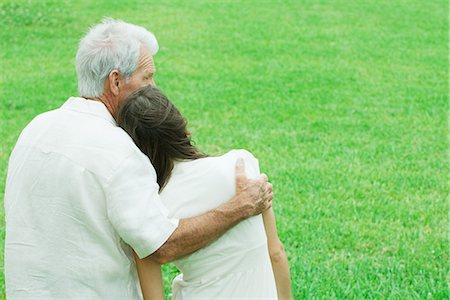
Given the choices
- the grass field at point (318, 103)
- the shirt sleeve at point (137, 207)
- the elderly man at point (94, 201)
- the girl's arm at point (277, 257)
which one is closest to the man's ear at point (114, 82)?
the elderly man at point (94, 201)

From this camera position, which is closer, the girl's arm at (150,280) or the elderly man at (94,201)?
the elderly man at (94,201)

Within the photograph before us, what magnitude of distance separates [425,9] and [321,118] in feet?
28.2

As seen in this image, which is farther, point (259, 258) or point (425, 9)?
point (425, 9)

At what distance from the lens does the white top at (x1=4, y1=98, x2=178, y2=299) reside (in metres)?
3.11

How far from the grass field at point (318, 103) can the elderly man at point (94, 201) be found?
187cm

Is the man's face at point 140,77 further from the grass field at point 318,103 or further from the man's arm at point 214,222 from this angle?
the grass field at point 318,103

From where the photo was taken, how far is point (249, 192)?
3.26m

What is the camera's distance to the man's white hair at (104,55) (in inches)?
→ 132

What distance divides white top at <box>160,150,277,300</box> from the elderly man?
48 millimetres

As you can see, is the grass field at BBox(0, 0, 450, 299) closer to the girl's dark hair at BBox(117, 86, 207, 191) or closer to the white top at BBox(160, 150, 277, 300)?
the white top at BBox(160, 150, 277, 300)

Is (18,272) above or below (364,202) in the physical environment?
above

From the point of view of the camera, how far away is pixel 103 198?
10.4 ft

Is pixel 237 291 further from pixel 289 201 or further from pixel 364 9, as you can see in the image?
pixel 364 9

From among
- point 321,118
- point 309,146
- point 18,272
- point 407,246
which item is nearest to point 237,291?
point 18,272
